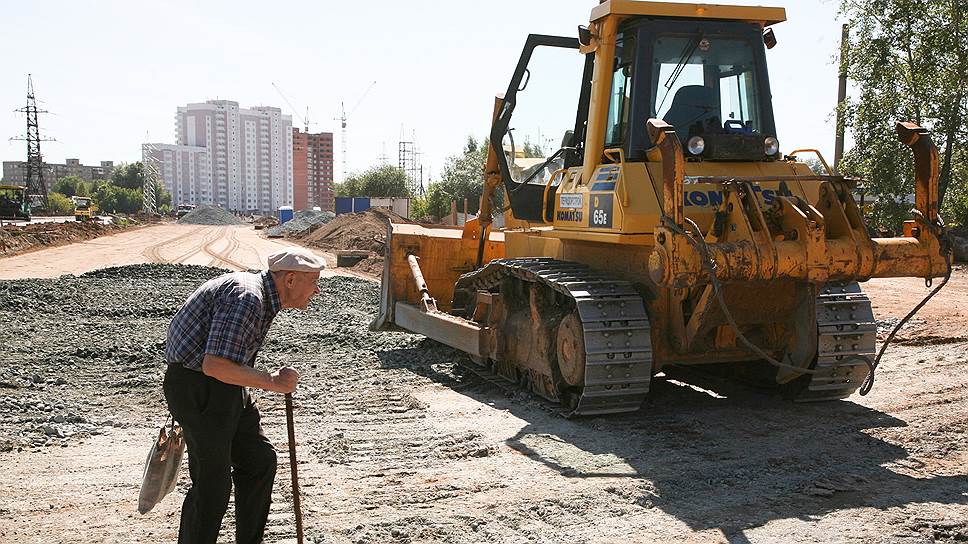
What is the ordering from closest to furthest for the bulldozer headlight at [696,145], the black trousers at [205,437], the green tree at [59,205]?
the black trousers at [205,437] < the bulldozer headlight at [696,145] < the green tree at [59,205]

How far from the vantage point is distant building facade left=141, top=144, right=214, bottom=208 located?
16025cm

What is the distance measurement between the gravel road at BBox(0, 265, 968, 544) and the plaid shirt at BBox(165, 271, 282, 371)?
1.16 m

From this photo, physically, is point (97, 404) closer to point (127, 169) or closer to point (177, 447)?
point (177, 447)

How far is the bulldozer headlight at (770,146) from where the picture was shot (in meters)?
7.08

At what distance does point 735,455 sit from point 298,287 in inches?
129

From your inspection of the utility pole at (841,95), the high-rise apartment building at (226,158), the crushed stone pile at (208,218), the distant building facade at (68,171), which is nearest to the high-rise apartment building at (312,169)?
the high-rise apartment building at (226,158)

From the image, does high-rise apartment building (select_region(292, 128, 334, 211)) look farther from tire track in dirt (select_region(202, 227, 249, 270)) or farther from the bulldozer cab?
the bulldozer cab

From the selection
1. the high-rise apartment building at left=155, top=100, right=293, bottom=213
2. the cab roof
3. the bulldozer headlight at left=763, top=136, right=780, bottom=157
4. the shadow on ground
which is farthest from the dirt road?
the high-rise apartment building at left=155, top=100, right=293, bottom=213

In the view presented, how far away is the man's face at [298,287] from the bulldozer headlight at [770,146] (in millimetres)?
4452

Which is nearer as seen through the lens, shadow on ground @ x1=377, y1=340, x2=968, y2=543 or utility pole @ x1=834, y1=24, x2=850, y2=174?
shadow on ground @ x1=377, y1=340, x2=968, y2=543

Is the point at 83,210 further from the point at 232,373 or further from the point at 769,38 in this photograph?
the point at 232,373

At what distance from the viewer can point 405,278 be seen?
33.8ft

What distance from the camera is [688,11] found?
23.0 feet

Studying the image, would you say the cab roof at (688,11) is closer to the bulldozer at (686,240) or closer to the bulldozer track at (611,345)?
the bulldozer at (686,240)
